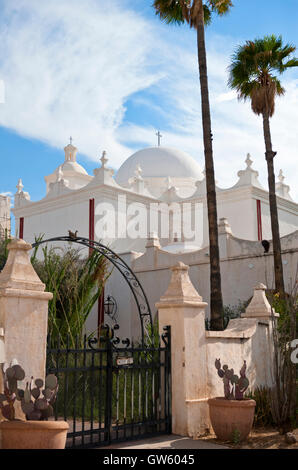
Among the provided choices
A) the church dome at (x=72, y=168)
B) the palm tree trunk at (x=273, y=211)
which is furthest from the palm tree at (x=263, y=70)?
the church dome at (x=72, y=168)

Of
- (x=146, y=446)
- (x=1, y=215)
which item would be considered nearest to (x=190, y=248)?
(x=1, y=215)

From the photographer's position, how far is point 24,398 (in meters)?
5.41

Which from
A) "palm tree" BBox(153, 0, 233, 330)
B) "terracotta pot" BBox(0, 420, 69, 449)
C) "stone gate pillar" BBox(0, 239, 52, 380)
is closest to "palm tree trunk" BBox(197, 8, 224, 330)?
"palm tree" BBox(153, 0, 233, 330)

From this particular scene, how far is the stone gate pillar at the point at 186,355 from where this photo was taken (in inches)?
293

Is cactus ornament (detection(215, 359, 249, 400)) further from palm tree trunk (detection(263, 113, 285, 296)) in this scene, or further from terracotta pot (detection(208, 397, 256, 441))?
palm tree trunk (detection(263, 113, 285, 296))

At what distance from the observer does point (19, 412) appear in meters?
5.67

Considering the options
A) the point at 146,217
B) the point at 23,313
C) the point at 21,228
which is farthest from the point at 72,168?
the point at 23,313

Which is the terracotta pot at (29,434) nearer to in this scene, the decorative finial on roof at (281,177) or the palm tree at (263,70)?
the palm tree at (263,70)

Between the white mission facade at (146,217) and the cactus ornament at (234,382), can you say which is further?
the white mission facade at (146,217)

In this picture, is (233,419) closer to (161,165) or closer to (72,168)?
(72,168)

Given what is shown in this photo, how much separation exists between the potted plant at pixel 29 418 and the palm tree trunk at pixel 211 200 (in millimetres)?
6362

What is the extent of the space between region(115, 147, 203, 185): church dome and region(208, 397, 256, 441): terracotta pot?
23.5 meters

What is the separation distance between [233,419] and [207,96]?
7.79m
